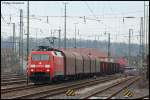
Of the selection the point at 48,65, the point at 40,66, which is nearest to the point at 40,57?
the point at 40,66

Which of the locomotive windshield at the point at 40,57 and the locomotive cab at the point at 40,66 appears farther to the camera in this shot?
the locomotive windshield at the point at 40,57

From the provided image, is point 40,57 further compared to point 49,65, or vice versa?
point 40,57

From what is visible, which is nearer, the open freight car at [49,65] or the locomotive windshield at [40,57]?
the open freight car at [49,65]

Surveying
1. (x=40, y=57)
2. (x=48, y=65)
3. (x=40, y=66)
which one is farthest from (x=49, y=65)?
(x=40, y=57)

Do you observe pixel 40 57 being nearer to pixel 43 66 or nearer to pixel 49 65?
pixel 43 66

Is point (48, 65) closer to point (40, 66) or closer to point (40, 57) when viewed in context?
point (40, 66)

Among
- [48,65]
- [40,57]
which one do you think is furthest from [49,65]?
[40,57]

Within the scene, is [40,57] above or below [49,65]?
above

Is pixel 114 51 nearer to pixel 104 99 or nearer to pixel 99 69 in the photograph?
pixel 99 69

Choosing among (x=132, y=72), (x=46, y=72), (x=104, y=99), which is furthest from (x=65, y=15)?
(x=104, y=99)

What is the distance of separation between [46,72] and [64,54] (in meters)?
4.70

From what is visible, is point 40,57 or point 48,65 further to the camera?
point 40,57

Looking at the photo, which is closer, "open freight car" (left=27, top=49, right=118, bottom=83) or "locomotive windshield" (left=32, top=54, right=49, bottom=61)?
"open freight car" (left=27, top=49, right=118, bottom=83)

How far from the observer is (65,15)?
225 feet
